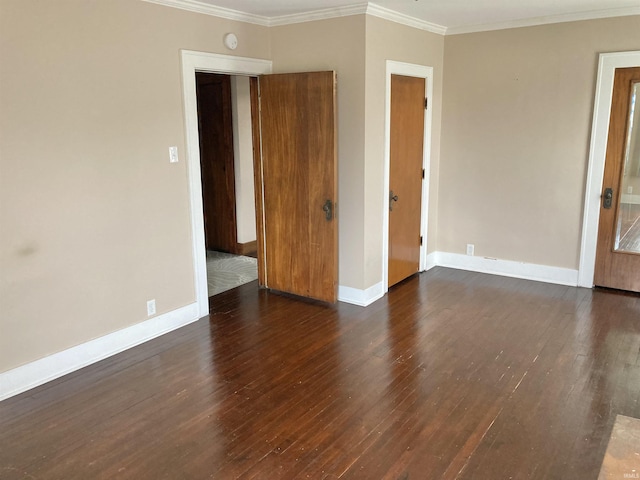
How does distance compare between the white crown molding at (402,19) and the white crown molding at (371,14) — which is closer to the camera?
the white crown molding at (371,14)

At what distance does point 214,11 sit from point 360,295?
2625 mm

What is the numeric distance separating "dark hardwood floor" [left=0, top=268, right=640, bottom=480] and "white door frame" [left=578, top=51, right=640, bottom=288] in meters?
0.59

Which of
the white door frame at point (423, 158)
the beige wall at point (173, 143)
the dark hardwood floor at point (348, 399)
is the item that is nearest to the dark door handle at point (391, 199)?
the white door frame at point (423, 158)

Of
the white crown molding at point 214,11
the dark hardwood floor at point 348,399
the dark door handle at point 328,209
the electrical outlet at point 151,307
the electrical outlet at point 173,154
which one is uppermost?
the white crown molding at point 214,11

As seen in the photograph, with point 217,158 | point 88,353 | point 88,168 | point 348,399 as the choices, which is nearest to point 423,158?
point 217,158

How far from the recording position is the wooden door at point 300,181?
13.9ft

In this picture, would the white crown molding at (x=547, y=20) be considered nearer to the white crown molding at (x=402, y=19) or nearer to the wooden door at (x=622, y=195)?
the white crown molding at (x=402, y=19)

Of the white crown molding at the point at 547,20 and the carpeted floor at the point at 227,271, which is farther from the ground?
the white crown molding at the point at 547,20

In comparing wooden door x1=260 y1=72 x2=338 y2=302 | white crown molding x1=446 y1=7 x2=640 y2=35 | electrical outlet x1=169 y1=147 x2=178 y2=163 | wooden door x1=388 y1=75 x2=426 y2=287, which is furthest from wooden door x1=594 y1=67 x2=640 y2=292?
electrical outlet x1=169 y1=147 x2=178 y2=163

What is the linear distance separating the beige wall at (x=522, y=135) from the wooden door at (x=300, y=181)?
1752 mm

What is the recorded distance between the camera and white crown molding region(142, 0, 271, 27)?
363cm

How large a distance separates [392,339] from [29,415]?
2389 mm

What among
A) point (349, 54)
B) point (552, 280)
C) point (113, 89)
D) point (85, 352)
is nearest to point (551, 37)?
point (349, 54)

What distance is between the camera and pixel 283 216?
4.64 meters
